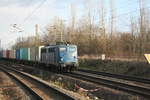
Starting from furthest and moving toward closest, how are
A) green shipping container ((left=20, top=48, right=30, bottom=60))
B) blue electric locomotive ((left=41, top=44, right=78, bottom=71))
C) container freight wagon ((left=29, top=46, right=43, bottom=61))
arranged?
green shipping container ((left=20, top=48, right=30, bottom=60)) < container freight wagon ((left=29, top=46, right=43, bottom=61)) < blue electric locomotive ((left=41, top=44, right=78, bottom=71))

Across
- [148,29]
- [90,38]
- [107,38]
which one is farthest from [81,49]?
[148,29]

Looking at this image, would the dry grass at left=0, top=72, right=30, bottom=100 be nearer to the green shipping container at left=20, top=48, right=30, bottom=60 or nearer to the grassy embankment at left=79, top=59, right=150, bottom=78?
the grassy embankment at left=79, top=59, right=150, bottom=78

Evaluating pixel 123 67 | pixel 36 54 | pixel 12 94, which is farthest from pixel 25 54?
pixel 12 94

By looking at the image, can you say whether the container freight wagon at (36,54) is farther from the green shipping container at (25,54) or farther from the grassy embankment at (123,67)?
the grassy embankment at (123,67)

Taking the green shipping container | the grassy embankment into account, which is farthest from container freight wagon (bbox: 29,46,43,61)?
the grassy embankment

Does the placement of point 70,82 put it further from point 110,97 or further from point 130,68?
point 130,68

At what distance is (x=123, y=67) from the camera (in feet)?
99.9

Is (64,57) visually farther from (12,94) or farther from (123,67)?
(12,94)

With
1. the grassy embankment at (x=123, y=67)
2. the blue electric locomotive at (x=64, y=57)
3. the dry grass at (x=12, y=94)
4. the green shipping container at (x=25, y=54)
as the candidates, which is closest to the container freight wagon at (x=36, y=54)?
the green shipping container at (x=25, y=54)

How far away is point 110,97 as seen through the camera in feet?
47.0

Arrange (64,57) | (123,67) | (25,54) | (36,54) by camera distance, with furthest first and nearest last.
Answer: (25,54), (36,54), (123,67), (64,57)

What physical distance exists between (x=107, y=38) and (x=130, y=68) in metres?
23.2

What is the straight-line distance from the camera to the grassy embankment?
85.1 feet

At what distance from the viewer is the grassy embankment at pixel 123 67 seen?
85.1 ft
